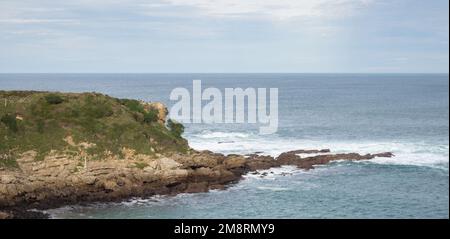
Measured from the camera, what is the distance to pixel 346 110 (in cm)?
12450

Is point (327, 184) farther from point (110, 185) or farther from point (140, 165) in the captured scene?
point (110, 185)

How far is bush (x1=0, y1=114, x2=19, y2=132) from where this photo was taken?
52094mm

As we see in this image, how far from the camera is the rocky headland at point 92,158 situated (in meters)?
45.6

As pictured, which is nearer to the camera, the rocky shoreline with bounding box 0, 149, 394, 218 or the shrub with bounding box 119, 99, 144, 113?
the rocky shoreline with bounding box 0, 149, 394, 218

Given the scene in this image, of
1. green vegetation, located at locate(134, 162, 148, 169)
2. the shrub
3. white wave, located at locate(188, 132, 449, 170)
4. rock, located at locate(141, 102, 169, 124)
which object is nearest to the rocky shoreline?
green vegetation, located at locate(134, 162, 148, 169)

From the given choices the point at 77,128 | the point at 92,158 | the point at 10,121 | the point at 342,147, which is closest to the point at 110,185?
the point at 92,158

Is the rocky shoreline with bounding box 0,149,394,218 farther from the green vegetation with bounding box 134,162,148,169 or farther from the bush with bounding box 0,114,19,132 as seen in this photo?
the bush with bounding box 0,114,19,132

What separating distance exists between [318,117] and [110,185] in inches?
2708

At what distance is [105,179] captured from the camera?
158 feet

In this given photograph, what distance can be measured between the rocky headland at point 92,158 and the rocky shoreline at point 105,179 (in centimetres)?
8

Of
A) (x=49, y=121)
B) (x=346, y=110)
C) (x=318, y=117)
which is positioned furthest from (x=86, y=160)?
(x=346, y=110)

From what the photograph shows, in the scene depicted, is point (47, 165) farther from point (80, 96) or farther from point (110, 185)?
point (80, 96)

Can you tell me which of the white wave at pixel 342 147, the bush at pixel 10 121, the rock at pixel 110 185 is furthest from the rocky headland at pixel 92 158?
the white wave at pixel 342 147
